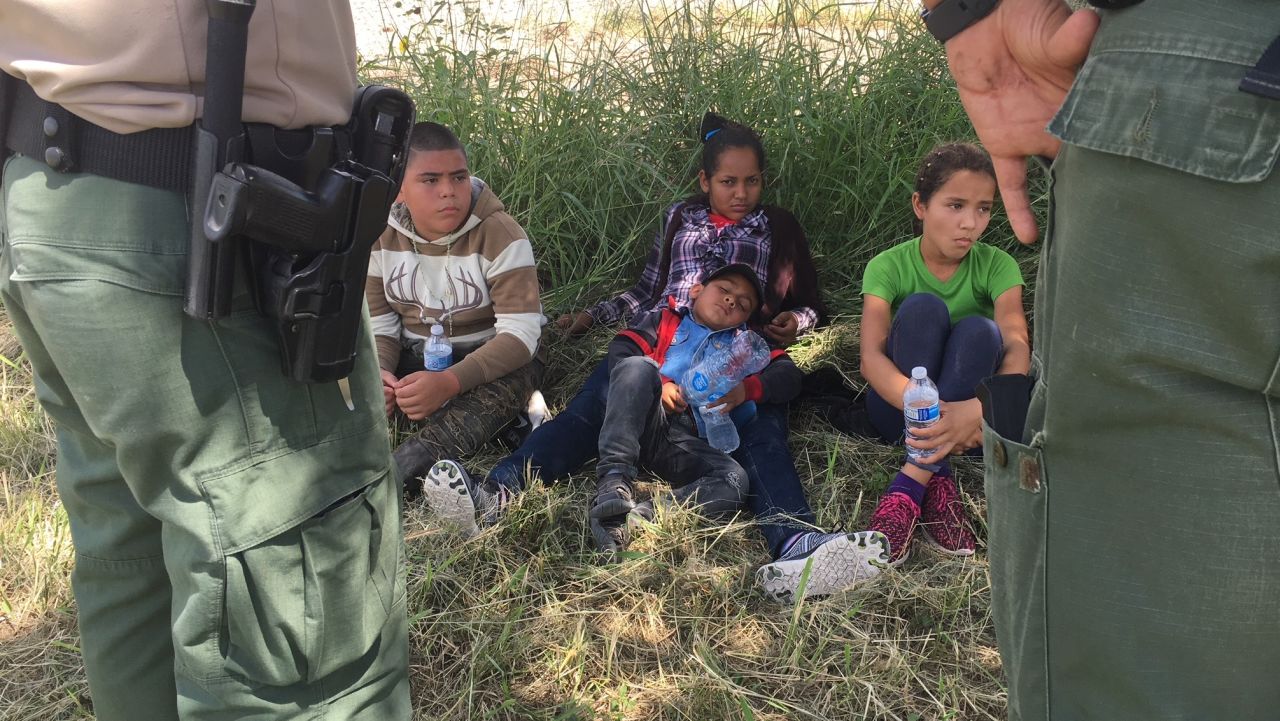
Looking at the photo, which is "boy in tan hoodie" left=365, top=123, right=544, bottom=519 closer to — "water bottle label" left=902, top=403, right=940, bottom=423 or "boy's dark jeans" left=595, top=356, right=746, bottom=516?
"boy's dark jeans" left=595, top=356, right=746, bottom=516

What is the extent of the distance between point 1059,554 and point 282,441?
93 centimetres

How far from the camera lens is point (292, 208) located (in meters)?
1.23

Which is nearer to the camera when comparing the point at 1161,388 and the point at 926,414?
the point at 1161,388

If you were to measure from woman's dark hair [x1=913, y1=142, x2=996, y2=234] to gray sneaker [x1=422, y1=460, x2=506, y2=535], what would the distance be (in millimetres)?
1483

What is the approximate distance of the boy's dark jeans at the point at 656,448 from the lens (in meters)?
2.69

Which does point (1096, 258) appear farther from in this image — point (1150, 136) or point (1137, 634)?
point (1137, 634)

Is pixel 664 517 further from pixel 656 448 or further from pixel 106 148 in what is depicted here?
pixel 106 148

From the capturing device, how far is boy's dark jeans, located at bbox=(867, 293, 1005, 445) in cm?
266

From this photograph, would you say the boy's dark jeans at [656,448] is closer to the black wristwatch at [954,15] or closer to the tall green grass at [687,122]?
the tall green grass at [687,122]

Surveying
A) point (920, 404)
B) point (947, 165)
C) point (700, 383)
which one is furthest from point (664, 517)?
point (947, 165)

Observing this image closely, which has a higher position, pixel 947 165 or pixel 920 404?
pixel 947 165

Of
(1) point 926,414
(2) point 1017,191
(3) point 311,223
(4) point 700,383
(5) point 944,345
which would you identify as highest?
(2) point 1017,191

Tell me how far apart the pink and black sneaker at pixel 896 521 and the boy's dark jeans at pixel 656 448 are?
370 millimetres

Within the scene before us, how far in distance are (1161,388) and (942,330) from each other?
6.11 feet
